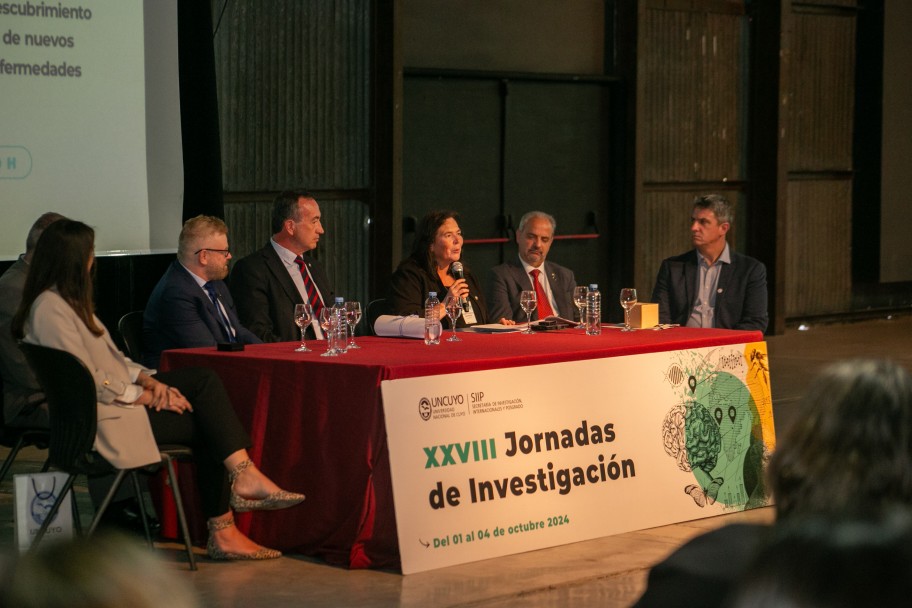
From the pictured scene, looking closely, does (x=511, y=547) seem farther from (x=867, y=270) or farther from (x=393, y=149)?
(x=867, y=270)

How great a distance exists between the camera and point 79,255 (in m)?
4.43

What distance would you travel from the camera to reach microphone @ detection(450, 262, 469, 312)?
591 cm

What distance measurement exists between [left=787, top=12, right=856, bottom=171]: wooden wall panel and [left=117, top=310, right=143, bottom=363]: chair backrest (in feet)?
27.1

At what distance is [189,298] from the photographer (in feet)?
17.0

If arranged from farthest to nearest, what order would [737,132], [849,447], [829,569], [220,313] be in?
1. [737,132]
2. [220,313]
3. [849,447]
4. [829,569]

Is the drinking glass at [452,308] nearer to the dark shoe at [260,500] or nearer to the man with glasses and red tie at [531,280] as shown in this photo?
the man with glasses and red tie at [531,280]

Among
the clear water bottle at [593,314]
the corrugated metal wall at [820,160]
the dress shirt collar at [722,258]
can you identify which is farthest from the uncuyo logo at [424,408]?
the corrugated metal wall at [820,160]

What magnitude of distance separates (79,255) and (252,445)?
0.91 meters

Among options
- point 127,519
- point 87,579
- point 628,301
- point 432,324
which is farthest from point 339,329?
point 87,579

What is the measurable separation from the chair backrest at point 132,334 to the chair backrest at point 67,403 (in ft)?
2.84

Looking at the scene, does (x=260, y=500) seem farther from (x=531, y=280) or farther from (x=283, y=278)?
(x=531, y=280)

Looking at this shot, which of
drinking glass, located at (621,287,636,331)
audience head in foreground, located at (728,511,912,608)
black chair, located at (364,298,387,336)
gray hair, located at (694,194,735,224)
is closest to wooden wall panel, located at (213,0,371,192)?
black chair, located at (364,298,387,336)

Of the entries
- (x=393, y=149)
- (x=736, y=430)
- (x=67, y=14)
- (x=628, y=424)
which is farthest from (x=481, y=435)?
(x=393, y=149)

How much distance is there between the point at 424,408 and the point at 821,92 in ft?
29.6
